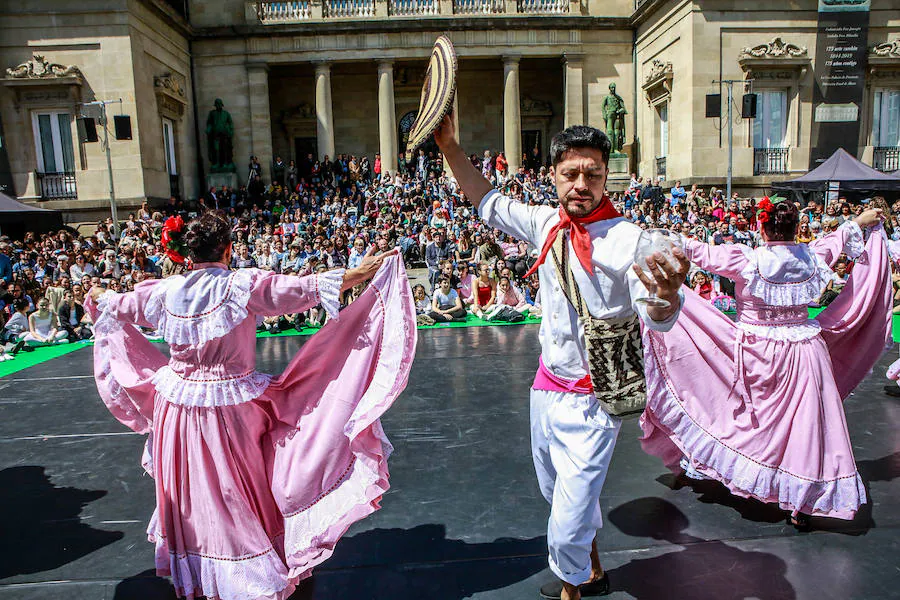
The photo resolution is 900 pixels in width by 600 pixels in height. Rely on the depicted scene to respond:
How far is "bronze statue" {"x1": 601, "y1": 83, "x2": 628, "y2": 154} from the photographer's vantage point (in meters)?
22.7

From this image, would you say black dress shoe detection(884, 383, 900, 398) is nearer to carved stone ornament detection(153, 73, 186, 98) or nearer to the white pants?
the white pants

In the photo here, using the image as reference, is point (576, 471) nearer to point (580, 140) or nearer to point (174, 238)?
point (580, 140)

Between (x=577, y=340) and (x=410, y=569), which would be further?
(x=410, y=569)

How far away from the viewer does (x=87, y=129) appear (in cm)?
1670

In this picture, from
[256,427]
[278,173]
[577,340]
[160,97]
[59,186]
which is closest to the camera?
[577,340]

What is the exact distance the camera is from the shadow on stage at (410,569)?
3.02 meters

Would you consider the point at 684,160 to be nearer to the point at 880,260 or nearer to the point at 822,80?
the point at 822,80

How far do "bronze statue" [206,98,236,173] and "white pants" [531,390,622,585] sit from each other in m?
22.1

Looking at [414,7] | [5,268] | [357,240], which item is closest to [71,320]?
[5,268]

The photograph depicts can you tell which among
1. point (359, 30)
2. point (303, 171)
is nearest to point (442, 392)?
point (359, 30)

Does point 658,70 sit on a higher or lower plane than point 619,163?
higher

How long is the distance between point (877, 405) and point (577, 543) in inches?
167

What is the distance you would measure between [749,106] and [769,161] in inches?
111

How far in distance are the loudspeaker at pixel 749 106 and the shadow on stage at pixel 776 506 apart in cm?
1511
